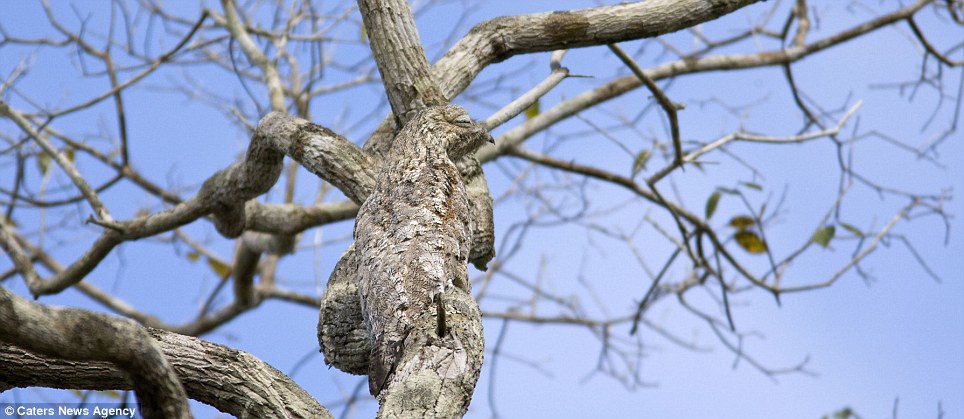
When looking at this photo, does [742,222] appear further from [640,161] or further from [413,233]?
[413,233]

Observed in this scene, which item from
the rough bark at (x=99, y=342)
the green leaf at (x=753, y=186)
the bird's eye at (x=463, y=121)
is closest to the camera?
the rough bark at (x=99, y=342)

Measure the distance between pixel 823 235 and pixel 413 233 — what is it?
7.83 ft

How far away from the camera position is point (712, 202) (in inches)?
144

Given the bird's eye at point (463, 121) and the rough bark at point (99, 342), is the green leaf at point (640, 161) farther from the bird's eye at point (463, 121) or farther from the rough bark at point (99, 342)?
the rough bark at point (99, 342)

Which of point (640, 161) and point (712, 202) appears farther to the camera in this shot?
point (640, 161)

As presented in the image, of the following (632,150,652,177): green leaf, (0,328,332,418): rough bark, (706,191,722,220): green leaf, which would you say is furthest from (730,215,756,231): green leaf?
(0,328,332,418): rough bark

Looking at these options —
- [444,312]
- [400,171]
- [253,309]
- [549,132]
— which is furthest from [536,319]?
[444,312]

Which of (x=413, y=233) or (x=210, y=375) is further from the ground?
(x=413, y=233)

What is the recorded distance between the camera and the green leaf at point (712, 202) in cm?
363

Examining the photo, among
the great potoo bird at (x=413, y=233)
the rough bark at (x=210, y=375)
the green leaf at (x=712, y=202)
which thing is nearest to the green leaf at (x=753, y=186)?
the green leaf at (x=712, y=202)

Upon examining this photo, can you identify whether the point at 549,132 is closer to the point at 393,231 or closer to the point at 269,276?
the point at 269,276

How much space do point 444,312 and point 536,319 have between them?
3357 millimetres

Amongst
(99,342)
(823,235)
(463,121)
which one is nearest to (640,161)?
(823,235)

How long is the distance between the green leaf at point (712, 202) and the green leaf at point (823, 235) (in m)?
0.40
